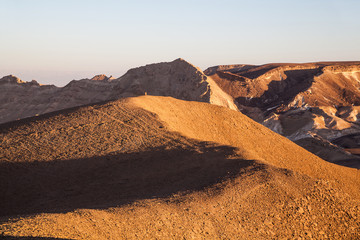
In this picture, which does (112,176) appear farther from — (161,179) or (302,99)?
(302,99)

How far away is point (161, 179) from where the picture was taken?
14.1m

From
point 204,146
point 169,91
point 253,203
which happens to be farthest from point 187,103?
point 169,91

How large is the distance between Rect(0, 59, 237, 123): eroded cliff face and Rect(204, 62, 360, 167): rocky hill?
26.0 ft

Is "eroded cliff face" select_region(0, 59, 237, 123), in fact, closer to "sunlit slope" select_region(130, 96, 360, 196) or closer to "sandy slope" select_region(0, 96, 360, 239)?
"sunlit slope" select_region(130, 96, 360, 196)

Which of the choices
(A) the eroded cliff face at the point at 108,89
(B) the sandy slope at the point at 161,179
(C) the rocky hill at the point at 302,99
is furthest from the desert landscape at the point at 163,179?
(A) the eroded cliff face at the point at 108,89

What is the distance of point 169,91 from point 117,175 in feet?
111

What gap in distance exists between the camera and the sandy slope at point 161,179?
9977mm

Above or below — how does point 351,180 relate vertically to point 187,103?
below

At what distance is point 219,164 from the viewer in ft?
48.3

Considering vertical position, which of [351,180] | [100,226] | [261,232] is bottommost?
[351,180]

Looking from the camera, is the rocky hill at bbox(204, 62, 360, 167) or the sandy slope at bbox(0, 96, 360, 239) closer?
the sandy slope at bbox(0, 96, 360, 239)

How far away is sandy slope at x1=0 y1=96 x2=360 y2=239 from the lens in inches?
393

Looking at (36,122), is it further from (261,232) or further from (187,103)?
(261,232)

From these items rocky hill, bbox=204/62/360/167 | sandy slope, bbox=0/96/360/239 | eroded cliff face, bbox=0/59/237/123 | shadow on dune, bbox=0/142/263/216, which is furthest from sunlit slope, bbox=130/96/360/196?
eroded cliff face, bbox=0/59/237/123
